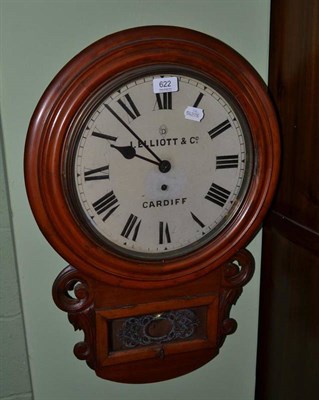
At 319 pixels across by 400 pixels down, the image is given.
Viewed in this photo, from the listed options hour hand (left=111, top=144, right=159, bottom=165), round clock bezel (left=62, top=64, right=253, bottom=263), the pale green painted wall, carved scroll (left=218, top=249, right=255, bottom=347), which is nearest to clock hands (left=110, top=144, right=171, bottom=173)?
hour hand (left=111, top=144, right=159, bottom=165)

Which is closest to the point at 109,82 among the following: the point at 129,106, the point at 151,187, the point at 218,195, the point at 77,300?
the point at 129,106

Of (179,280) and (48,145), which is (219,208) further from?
(48,145)

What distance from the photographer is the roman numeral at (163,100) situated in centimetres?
117

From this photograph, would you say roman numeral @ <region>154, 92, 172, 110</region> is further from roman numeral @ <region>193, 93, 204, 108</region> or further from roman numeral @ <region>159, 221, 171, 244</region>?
roman numeral @ <region>159, 221, 171, 244</region>

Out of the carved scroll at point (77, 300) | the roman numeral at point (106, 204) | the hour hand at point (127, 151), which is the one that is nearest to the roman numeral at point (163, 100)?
the hour hand at point (127, 151)

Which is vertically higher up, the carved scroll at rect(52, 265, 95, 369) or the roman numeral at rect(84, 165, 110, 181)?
the roman numeral at rect(84, 165, 110, 181)

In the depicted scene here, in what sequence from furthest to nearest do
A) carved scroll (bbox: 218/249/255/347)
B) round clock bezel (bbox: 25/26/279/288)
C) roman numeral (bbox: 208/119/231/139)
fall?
carved scroll (bbox: 218/249/255/347) < roman numeral (bbox: 208/119/231/139) < round clock bezel (bbox: 25/26/279/288)

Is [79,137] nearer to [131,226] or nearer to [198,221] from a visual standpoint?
[131,226]

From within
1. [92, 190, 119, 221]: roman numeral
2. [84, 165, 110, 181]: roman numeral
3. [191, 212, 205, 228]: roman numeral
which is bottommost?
[191, 212, 205, 228]: roman numeral

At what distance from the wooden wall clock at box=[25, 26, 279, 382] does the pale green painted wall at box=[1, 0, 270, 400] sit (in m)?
0.05

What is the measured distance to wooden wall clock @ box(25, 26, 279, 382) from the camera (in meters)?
1.13

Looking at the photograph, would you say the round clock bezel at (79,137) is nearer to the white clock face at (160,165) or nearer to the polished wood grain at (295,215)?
the white clock face at (160,165)

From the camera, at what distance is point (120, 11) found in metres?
1.17

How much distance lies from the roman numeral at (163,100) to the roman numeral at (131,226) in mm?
281
